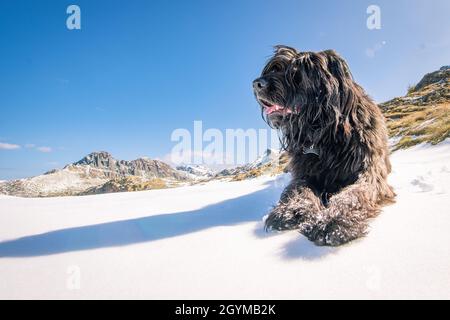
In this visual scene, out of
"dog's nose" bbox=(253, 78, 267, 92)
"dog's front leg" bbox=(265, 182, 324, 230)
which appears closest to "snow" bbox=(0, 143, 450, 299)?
"dog's front leg" bbox=(265, 182, 324, 230)

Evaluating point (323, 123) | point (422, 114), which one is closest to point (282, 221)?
point (323, 123)

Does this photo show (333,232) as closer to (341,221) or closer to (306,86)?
(341,221)

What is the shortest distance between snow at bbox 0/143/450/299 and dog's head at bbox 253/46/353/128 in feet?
5.16

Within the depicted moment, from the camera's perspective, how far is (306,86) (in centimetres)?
384

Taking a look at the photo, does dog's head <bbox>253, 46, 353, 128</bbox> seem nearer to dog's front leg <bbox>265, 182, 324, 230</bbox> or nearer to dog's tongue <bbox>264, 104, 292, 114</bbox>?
dog's tongue <bbox>264, 104, 292, 114</bbox>

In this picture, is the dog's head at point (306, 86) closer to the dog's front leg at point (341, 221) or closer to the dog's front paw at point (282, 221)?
the dog's front leg at point (341, 221)

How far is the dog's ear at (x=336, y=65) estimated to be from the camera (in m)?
3.97

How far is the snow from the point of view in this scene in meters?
1.70

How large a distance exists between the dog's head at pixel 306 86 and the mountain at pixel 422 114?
7.07 meters

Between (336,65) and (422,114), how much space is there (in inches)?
911
